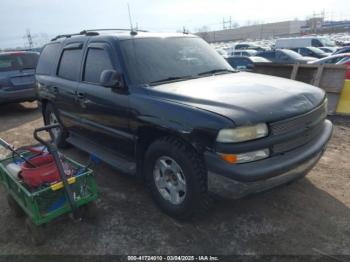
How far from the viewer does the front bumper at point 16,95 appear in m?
8.24

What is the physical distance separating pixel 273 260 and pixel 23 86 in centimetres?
795

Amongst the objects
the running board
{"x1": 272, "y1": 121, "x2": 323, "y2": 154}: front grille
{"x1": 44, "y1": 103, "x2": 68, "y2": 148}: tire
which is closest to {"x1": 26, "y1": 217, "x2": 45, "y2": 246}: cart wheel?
the running board

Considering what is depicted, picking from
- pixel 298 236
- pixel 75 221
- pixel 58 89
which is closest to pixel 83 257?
pixel 75 221

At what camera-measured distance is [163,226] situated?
3207 mm

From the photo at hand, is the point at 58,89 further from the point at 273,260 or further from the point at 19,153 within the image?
the point at 273,260

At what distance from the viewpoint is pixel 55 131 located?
5.63 m

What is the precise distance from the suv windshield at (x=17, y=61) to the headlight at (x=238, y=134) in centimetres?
794

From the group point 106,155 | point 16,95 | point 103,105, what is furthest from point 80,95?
point 16,95

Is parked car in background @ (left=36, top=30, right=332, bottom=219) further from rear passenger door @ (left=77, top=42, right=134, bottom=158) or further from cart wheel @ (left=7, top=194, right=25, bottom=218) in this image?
cart wheel @ (left=7, top=194, right=25, bottom=218)

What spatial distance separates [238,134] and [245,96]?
0.54 meters

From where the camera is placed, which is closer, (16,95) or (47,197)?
(47,197)

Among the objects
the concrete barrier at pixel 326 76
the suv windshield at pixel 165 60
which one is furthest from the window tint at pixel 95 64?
the concrete barrier at pixel 326 76

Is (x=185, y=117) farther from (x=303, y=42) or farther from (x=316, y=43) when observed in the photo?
(x=316, y=43)

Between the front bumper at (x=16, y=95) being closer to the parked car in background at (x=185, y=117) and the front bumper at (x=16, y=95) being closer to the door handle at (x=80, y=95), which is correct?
the parked car in background at (x=185, y=117)
